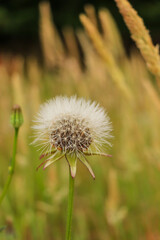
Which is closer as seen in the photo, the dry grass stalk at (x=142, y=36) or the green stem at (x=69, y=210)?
the green stem at (x=69, y=210)

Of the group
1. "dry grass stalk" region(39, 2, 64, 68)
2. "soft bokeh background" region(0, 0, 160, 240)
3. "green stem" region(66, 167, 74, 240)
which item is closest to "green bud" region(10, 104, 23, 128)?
"green stem" region(66, 167, 74, 240)

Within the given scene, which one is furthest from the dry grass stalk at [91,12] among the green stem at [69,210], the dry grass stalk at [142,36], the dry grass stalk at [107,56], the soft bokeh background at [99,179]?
the green stem at [69,210]

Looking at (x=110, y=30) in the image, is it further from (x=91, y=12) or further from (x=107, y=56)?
(x=107, y=56)

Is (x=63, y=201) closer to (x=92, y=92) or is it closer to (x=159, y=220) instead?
(x=159, y=220)

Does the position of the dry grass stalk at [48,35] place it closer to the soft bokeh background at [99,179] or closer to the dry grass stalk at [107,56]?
the soft bokeh background at [99,179]

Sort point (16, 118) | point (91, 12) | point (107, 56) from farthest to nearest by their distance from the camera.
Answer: point (91, 12) < point (107, 56) < point (16, 118)

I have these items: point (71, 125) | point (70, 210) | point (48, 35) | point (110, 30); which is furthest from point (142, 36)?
Result: point (48, 35)

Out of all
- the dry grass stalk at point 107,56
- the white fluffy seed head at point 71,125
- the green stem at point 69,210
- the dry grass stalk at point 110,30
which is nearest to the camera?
the green stem at point 69,210

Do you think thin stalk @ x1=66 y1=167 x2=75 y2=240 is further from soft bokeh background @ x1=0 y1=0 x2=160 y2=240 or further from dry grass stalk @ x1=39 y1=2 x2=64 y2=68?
dry grass stalk @ x1=39 y1=2 x2=64 y2=68
